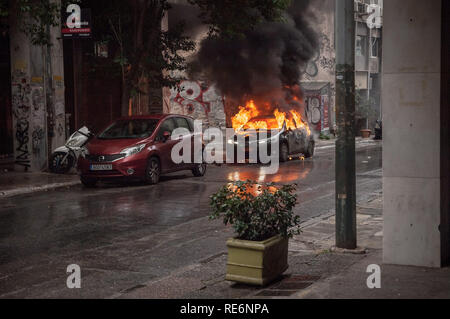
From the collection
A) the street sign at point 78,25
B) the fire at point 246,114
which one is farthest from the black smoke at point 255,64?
the street sign at point 78,25

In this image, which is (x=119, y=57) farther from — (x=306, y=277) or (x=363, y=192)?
(x=306, y=277)

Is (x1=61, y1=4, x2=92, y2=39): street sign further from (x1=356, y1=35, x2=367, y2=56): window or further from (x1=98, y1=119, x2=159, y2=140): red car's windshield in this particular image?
(x1=356, y1=35, x2=367, y2=56): window

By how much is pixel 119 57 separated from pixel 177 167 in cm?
469

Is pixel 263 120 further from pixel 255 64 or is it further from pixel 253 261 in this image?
pixel 253 261

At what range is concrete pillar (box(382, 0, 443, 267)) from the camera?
673 cm

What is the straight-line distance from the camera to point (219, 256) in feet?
26.0

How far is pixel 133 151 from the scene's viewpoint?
1505 cm

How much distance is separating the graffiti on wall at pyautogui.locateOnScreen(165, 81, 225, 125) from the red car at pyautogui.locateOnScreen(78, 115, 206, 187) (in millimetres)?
14264

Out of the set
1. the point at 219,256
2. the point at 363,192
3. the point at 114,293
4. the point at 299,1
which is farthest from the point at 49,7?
the point at 299,1

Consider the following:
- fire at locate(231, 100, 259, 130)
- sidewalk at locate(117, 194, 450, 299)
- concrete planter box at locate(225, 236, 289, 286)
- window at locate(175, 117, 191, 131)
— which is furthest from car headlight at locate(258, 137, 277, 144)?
concrete planter box at locate(225, 236, 289, 286)

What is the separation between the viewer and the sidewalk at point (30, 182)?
14.7 meters

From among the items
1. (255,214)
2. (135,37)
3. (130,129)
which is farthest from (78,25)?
(255,214)

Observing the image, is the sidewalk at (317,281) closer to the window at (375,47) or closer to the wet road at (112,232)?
the wet road at (112,232)

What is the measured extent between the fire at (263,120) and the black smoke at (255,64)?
96cm
